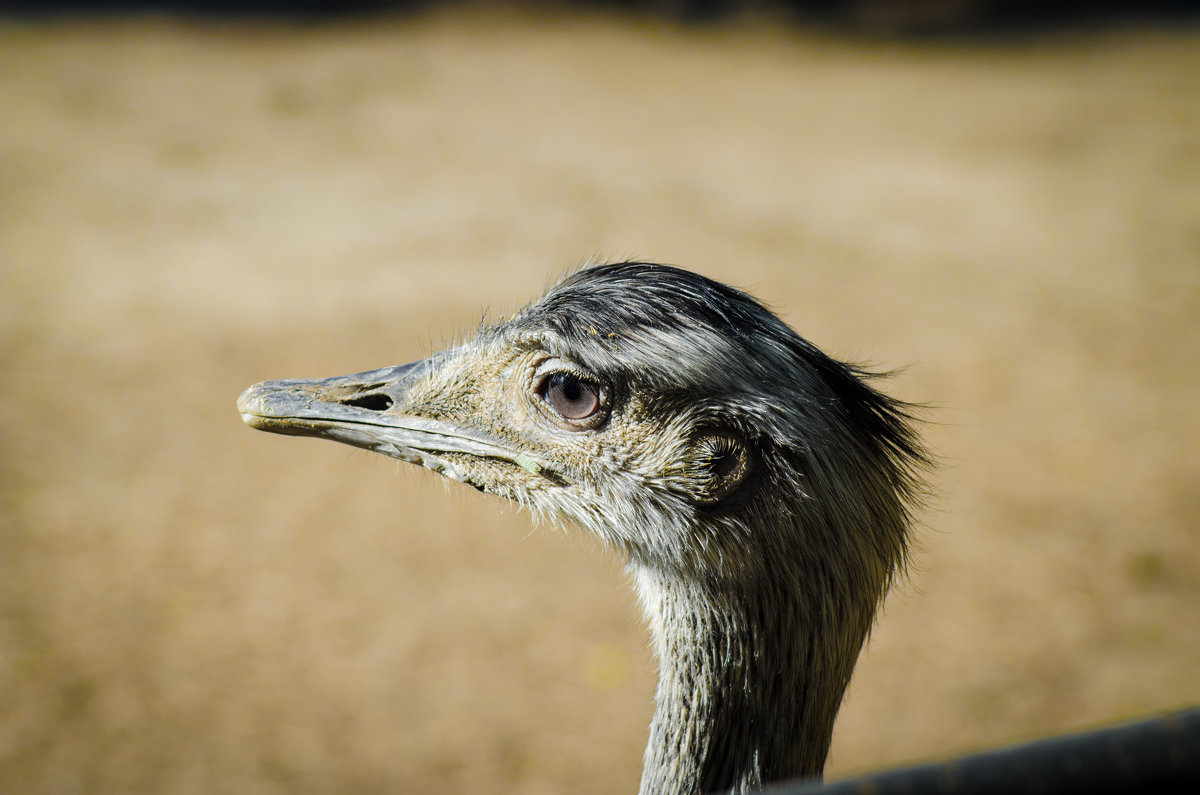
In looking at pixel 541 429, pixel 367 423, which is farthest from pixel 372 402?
pixel 541 429

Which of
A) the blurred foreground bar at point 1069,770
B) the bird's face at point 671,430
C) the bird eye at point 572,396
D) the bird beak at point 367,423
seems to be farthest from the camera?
the bird beak at point 367,423

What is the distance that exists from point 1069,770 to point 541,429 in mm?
1090

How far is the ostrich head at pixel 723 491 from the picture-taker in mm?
1472

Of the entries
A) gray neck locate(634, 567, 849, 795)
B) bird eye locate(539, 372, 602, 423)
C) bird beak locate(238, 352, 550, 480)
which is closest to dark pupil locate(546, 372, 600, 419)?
bird eye locate(539, 372, 602, 423)

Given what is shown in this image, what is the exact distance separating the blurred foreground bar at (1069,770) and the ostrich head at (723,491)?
30.4 inches

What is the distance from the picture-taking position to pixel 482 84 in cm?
928

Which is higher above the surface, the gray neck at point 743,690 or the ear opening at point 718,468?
the ear opening at point 718,468

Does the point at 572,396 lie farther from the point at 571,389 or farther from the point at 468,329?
the point at 468,329

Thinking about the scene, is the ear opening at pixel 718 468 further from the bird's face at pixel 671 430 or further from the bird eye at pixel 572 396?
the bird eye at pixel 572 396

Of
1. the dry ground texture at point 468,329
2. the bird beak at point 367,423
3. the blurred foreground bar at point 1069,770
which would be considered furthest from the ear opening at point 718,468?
the blurred foreground bar at point 1069,770

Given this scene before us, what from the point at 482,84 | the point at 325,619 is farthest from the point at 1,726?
the point at 482,84

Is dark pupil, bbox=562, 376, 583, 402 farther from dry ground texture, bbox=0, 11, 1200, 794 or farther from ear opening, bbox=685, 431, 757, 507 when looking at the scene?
dry ground texture, bbox=0, 11, 1200, 794

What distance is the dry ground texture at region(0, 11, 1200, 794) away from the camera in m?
3.20

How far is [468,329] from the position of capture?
2.08 m
